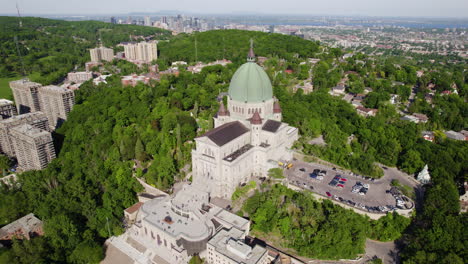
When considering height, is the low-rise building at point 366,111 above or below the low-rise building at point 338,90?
below

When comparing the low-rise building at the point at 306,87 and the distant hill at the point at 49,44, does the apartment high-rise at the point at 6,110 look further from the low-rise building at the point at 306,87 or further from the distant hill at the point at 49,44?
the low-rise building at the point at 306,87

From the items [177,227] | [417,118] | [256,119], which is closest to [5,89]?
[256,119]

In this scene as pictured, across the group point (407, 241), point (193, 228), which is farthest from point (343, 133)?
point (193, 228)

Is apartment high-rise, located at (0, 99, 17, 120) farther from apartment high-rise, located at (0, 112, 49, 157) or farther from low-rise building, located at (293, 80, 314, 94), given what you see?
low-rise building, located at (293, 80, 314, 94)

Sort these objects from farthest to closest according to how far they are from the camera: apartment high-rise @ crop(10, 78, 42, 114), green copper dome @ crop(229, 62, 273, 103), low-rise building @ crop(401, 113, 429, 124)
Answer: apartment high-rise @ crop(10, 78, 42, 114), low-rise building @ crop(401, 113, 429, 124), green copper dome @ crop(229, 62, 273, 103)

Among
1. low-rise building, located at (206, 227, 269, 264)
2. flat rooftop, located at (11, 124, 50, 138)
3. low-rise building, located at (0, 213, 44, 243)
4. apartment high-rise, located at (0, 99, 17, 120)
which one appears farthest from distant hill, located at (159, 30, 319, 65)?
low-rise building, located at (206, 227, 269, 264)

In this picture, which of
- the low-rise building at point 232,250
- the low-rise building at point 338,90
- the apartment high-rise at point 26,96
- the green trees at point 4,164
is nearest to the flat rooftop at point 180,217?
the low-rise building at point 232,250

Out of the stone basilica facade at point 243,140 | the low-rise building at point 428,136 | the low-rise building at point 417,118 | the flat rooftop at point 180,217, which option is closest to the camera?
the flat rooftop at point 180,217
